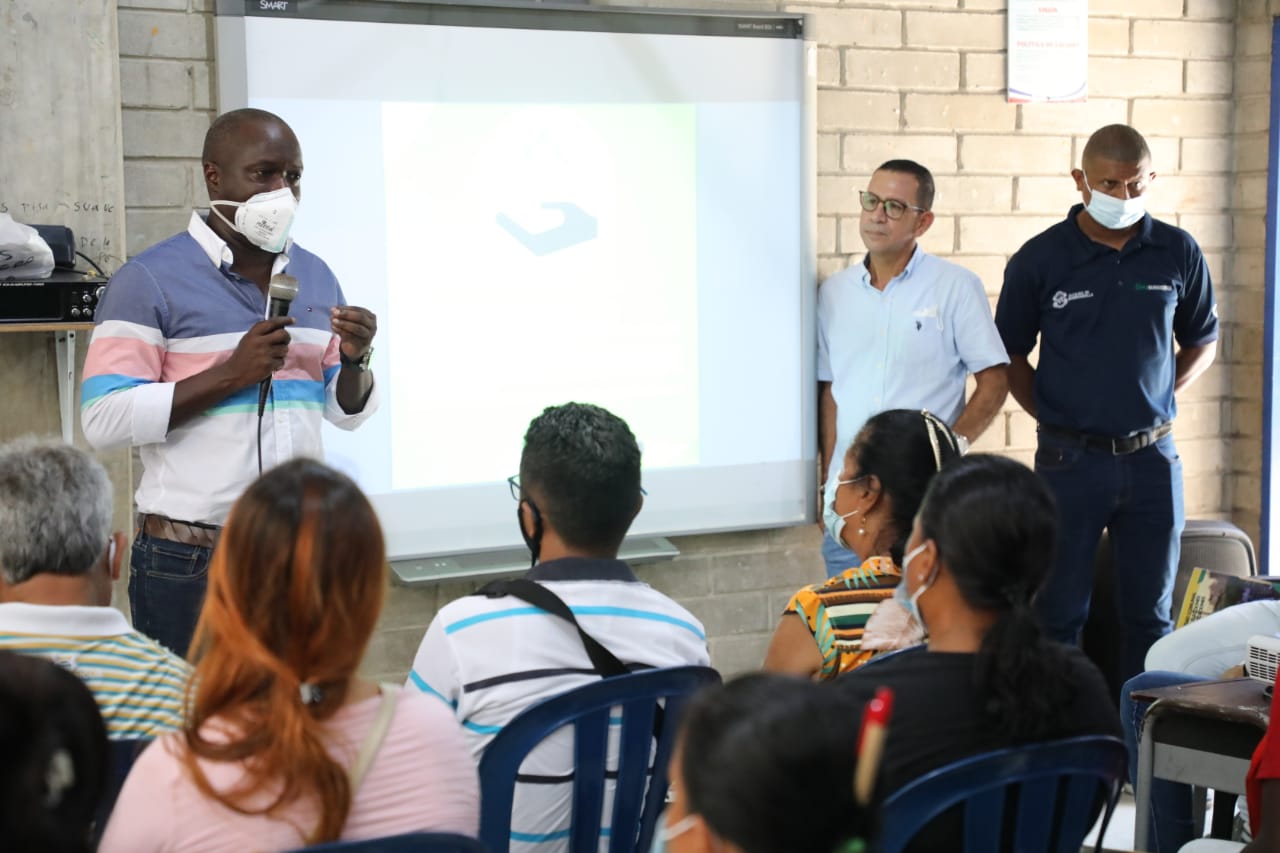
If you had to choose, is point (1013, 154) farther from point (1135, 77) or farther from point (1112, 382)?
point (1112, 382)

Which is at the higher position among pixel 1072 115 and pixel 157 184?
pixel 1072 115

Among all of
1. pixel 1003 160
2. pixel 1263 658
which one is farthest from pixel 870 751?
pixel 1003 160

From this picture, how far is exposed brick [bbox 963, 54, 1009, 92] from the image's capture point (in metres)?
4.16

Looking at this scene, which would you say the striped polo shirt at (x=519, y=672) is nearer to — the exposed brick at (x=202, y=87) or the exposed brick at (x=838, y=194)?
the exposed brick at (x=202, y=87)

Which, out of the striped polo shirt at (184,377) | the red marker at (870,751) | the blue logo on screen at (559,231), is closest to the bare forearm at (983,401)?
the blue logo on screen at (559,231)

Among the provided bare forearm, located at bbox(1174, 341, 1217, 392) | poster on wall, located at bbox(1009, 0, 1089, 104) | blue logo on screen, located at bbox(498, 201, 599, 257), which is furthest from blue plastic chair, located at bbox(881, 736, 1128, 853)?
poster on wall, located at bbox(1009, 0, 1089, 104)

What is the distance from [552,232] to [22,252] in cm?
137

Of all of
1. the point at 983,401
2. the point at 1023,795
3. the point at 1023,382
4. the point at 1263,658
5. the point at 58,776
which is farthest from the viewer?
the point at 1023,382

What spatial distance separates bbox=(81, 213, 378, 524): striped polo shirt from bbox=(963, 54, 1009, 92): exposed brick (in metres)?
2.42

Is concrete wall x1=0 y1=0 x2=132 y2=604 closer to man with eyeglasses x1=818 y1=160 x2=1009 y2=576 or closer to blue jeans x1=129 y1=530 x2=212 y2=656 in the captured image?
blue jeans x1=129 y1=530 x2=212 y2=656

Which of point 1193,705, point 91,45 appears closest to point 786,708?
point 1193,705

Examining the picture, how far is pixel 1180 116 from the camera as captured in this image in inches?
175

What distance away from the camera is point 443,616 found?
1754 millimetres

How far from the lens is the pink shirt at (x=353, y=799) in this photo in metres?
1.26
